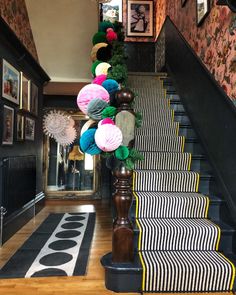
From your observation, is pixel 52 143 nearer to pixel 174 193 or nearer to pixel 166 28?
pixel 166 28

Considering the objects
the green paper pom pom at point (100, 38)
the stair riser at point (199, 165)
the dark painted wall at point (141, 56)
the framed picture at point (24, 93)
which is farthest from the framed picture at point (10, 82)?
the dark painted wall at point (141, 56)

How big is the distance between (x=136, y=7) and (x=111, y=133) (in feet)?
20.8

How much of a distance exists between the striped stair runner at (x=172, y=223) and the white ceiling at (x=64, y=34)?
193cm

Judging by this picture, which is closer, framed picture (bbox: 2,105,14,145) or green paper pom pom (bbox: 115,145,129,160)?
green paper pom pom (bbox: 115,145,129,160)

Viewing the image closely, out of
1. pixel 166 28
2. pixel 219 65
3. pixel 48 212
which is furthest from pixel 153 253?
pixel 166 28

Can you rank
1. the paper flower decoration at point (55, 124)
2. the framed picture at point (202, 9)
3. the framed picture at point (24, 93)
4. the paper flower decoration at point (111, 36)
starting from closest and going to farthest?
the framed picture at point (202, 9) < the framed picture at point (24, 93) < the paper flower decoration at point (111, 36) < the paper flower decoration at point (55, 124)

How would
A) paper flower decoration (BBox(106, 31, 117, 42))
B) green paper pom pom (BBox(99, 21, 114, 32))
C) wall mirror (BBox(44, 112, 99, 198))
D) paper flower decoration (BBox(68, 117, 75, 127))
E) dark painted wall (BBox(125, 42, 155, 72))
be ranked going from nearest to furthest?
paper flower decoration (BBox(106, 31, 117, 42))
green paper pom pom (BBox(99, 21, 114, 32))
paper flower decoration (BBox(68, 117, 75, 127))
wall mirror (BBox(44, 112, 99, 198))
dark painted wall (BBox(125, 42, 155, 72))

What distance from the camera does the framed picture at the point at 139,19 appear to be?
7016mm

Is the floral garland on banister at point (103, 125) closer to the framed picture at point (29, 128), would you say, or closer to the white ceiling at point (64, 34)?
the framed picture at point (29, 128)

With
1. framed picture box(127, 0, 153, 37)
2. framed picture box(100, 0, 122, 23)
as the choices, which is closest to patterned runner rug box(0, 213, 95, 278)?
framed picture box(127, 0, 153, 37)

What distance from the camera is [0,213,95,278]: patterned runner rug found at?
2293mm

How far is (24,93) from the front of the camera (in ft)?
12.9

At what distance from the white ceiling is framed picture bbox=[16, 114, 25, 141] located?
1363 mm

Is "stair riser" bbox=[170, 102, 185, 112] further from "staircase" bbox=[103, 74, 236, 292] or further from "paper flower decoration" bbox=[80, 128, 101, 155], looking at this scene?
"paper flower decoration" bbox=[80, 128, 101, 155]
